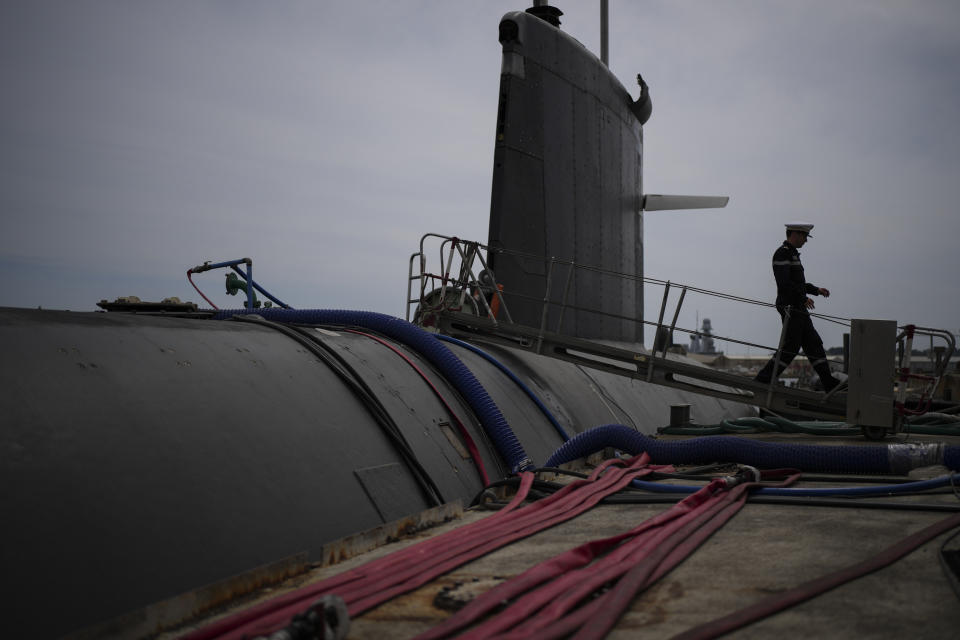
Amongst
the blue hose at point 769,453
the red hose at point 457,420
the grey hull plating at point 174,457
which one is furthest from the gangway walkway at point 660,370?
the grey hull plating at point 174,457

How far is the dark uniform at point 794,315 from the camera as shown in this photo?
827cm

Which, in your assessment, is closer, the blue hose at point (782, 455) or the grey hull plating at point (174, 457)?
the grey hull plating at point (174, 457)

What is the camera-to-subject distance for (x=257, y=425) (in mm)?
4090

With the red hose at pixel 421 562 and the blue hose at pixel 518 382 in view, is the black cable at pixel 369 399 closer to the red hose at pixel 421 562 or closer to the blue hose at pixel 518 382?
the red hose at pixel 421 562

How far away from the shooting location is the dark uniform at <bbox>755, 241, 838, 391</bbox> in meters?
8.27

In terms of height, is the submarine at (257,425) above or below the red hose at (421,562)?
above

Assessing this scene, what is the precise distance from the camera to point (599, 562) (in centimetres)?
317

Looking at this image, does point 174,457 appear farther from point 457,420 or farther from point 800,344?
point 800,344

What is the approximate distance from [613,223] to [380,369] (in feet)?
20.5

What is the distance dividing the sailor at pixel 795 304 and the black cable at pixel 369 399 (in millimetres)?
4654

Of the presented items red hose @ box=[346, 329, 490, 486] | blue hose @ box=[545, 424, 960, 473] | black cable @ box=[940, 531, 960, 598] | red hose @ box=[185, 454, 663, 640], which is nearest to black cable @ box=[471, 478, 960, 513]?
red hose @ box=[185, 454, 663, 640]

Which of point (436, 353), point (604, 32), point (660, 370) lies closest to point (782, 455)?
point (436, 353)

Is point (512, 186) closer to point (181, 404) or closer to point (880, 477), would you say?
point (880, 477)

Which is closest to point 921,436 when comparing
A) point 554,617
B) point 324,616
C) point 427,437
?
point 427,437
